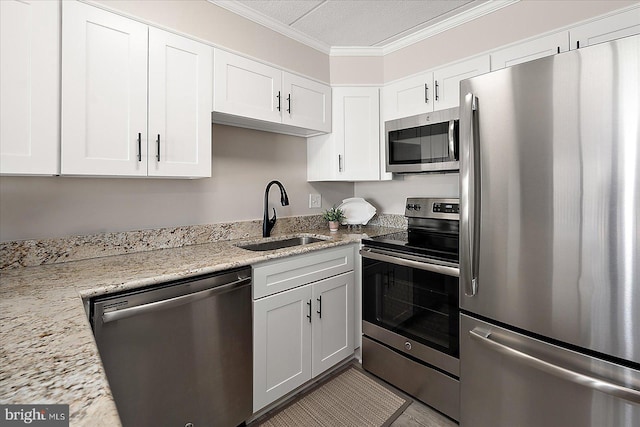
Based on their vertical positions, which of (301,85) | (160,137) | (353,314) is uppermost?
(301,85)

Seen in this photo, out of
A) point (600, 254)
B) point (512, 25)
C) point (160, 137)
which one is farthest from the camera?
point (512, 25)

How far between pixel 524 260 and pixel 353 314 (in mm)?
1246

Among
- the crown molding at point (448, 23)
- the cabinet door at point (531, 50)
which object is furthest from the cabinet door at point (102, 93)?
the cabinet door at point (531, 50)

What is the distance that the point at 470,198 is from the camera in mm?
1394

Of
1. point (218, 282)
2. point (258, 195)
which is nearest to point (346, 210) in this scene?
point (258, 195)

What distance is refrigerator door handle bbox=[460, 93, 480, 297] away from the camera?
54.0 inches

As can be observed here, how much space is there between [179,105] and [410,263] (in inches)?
61.9

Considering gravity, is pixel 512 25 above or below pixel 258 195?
above

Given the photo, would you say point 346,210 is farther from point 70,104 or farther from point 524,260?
point 70,104

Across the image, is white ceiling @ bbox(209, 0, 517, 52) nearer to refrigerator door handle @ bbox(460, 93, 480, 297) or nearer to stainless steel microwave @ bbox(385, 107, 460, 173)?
stainless steel microwave @ bbox(385, 107, 460, 173)

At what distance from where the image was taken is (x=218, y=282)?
1.47 meters

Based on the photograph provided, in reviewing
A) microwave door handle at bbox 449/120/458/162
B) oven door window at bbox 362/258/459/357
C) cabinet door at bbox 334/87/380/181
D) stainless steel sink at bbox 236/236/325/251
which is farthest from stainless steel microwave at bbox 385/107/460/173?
stainless steel sink at bbox 236/236/325/251

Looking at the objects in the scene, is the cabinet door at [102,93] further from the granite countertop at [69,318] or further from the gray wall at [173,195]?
the granite countertop at [69,318]

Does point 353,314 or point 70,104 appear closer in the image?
point 70,104
